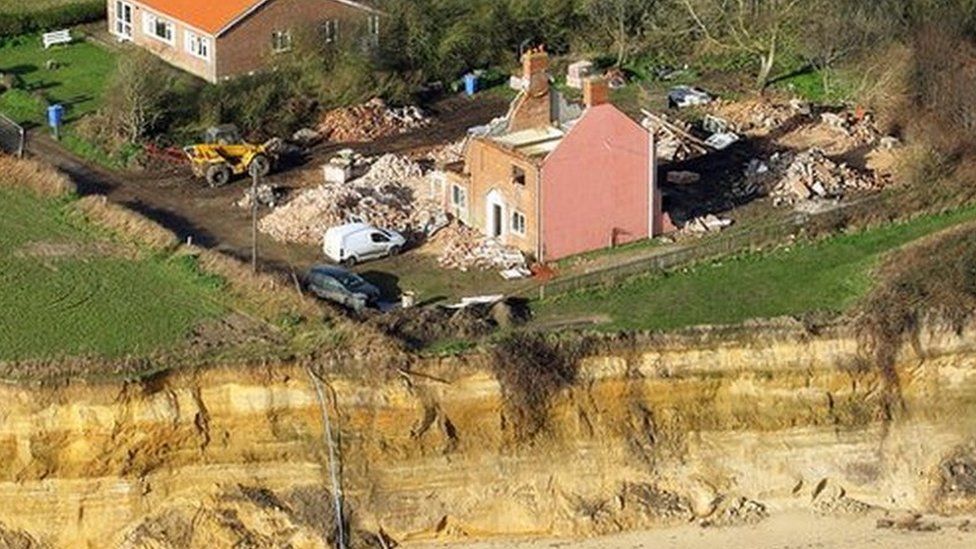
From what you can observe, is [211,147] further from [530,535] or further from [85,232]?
[530,535]

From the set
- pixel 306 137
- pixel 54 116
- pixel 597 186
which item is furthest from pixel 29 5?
pixel 597 186

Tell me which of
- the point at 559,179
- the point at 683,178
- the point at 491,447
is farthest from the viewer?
the point at 683,178

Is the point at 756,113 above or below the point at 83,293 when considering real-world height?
above

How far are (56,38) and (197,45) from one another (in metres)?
5.93

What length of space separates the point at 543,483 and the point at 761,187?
44.9ft

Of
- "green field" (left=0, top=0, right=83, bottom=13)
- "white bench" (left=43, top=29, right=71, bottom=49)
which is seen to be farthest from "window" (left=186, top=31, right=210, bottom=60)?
"green field" (left=0, top=0, right=83, bottom=13)

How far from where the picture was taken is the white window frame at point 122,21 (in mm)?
67938

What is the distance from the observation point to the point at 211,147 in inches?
2285

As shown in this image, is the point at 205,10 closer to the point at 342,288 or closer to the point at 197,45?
the point at 197,45

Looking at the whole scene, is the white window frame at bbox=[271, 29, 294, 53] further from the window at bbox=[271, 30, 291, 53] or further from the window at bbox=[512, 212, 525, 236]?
the window at bbox=[512, 212, 525, 236]

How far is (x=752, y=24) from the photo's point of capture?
6594cm

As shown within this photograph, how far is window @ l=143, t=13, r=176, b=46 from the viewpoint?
2598 inches

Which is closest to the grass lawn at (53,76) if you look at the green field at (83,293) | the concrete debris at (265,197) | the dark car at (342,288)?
the concrete debris at (265,197)

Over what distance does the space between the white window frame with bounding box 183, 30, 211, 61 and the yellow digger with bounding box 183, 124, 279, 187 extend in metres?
5.95
